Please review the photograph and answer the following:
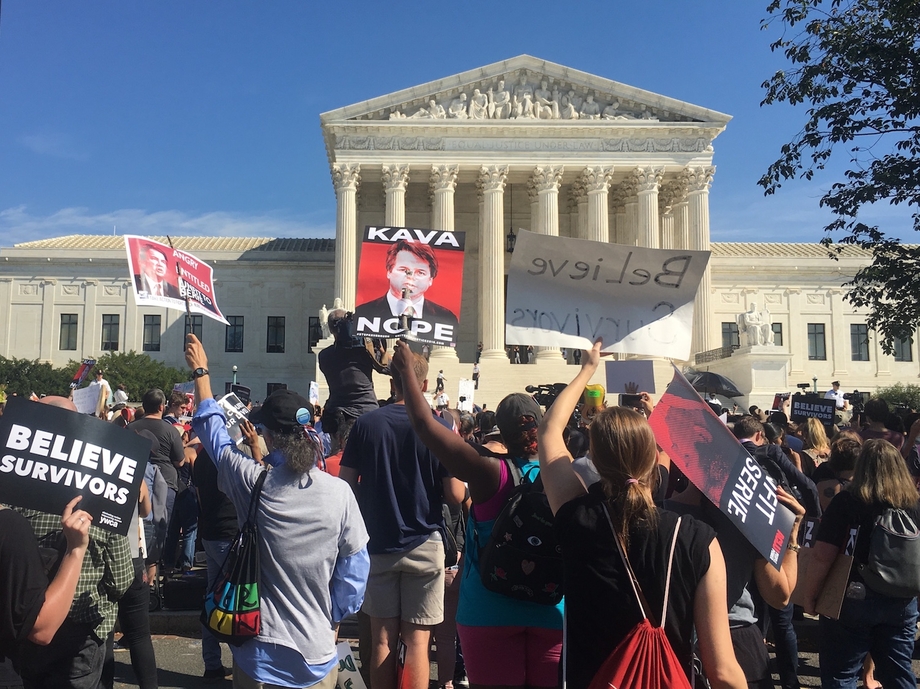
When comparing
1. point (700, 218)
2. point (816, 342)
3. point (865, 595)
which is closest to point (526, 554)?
point (865, 595)

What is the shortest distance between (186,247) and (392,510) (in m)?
50.6

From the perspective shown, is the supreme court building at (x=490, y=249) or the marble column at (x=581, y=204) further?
the marble column at (x=581, y=204)

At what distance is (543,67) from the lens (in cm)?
4231

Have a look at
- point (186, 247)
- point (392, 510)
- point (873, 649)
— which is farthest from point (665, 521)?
point (186, 247)

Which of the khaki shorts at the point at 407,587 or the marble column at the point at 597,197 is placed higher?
the marble column at the point at 597,197

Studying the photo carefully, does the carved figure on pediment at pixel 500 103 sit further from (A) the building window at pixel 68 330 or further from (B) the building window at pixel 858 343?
(A) the building window at pixel 68 330

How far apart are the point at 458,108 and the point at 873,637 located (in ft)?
130

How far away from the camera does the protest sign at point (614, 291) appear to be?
5.00 metres

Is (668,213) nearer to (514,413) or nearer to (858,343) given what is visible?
(858,343)

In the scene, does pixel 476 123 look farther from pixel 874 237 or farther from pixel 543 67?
pixel 874 237

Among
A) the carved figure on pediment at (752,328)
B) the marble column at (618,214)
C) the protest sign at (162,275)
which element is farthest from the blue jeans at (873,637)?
the marble column at (618,214)

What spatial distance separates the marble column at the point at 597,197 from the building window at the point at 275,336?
20532 millimetres

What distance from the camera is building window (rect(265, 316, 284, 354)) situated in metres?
50.5

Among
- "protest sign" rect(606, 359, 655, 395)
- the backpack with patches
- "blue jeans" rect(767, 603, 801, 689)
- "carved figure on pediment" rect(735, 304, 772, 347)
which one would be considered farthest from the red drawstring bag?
"carved figure on pediment" rect(735, 304, 772, 347)
